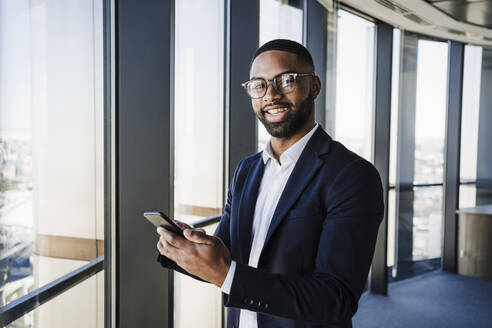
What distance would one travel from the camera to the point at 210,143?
9.08 feet

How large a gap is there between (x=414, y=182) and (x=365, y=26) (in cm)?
239

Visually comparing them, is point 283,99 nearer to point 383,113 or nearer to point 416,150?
point 383,113

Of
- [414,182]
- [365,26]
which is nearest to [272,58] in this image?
[365,26]

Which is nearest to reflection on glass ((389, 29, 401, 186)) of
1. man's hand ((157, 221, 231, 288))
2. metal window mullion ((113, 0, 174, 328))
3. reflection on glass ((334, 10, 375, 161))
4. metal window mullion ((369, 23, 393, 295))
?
metal window mullion ((369, 23, 393, 295))

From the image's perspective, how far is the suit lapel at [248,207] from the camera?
4.53 ft

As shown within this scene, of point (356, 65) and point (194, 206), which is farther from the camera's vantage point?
point (356, 65)

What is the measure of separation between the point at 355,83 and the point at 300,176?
3.72m

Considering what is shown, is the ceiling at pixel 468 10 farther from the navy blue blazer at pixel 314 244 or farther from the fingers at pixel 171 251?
the fingers at pixel 171 251

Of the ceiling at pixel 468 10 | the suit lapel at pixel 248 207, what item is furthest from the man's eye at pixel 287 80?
the ceiling at pixel 468 10

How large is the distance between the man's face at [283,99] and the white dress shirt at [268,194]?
7 cm

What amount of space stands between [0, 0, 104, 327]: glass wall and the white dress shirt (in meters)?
0.74

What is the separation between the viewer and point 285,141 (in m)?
1.46

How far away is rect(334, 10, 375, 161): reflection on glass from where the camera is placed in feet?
14.6

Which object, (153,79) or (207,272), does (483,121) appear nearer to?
(153,79)
